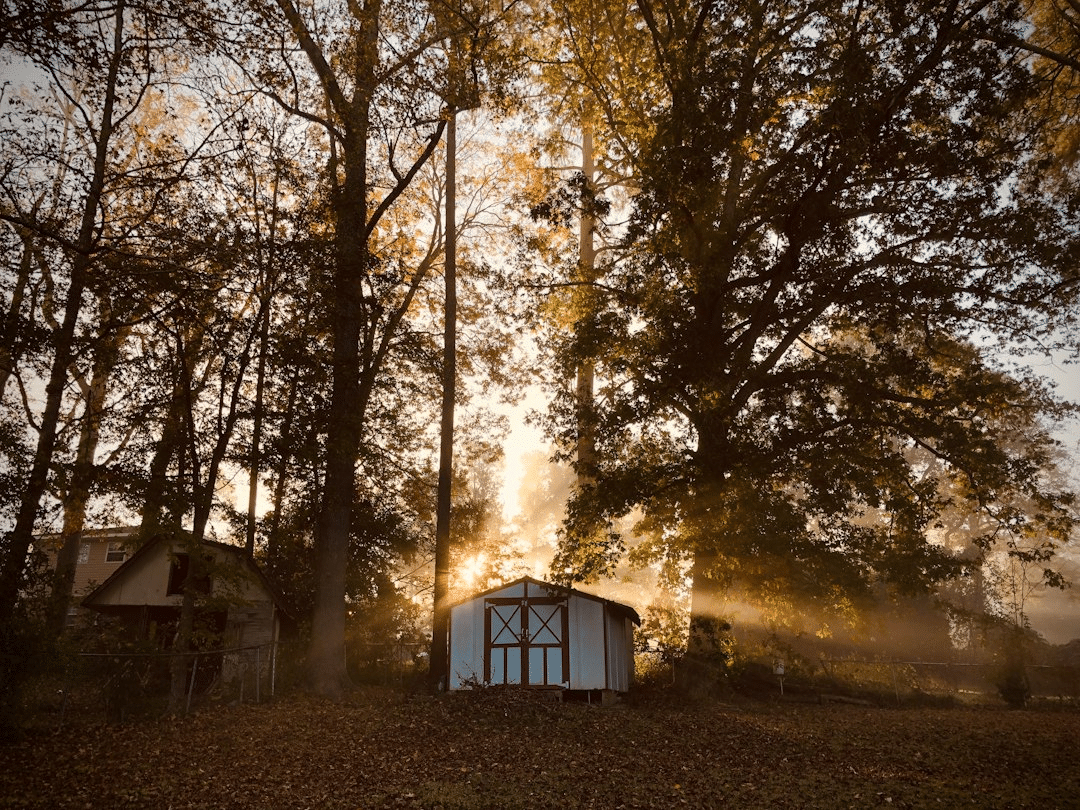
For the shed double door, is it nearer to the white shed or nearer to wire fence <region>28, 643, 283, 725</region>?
the white shed

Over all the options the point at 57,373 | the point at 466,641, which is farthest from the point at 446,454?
the point at 57,373

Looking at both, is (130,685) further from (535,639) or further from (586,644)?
(586,644)

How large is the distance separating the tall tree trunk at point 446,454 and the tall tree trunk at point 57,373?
27.5ft

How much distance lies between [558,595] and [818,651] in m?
14.6

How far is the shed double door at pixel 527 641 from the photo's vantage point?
19.0m

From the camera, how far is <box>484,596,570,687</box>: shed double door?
62.4ft

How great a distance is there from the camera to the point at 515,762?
9.50 m

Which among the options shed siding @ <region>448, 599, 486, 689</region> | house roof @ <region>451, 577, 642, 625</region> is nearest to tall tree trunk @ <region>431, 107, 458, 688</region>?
shed siding @ <region>448, 599, 486, 689</region>

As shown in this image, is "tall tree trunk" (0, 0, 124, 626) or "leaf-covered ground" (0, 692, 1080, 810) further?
"tall tree trunk" (0, 0, 124, 626)

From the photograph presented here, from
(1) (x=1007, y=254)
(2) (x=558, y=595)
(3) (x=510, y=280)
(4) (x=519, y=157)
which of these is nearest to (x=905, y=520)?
(1) (x=1007, y=254)

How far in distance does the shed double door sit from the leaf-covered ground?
4.65 meters

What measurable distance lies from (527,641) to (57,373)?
13348 millimetres

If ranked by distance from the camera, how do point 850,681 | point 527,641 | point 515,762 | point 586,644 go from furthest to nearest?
1. point 850,681
2. point 527,641
3. point 586,644
4. point 515,762

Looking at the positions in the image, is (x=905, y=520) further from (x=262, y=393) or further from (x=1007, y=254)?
(x=262, y=393)
